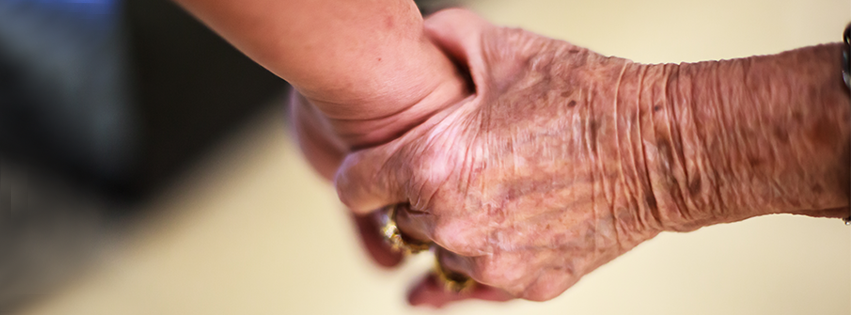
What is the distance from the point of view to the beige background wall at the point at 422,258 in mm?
779

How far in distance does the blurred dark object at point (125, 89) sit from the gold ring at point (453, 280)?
0.78m

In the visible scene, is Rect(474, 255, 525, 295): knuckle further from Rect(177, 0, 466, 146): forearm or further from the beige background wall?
the beige background wall

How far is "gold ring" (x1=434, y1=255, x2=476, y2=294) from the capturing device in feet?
2.12

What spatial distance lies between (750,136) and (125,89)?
1389 mm

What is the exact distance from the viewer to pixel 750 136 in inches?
14.9

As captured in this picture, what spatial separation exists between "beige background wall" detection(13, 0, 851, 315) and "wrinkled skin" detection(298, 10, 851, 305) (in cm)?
42

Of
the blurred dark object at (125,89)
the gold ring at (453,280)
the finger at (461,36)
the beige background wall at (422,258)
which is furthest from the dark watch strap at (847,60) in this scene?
the blurred dark object at (125,89)

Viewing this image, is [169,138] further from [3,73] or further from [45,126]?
[3,73]

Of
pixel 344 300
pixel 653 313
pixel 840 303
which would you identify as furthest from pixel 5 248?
pixel 840 303

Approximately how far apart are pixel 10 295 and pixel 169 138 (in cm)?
49

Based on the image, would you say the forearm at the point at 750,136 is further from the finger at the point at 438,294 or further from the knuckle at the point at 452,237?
the finger at the point at 438,294

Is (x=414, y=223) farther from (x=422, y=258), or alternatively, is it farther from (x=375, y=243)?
(x=422, y=258)

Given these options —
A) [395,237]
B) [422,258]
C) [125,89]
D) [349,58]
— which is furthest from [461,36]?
[125,89]

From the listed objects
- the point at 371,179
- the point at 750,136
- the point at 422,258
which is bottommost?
the point at 422,258
